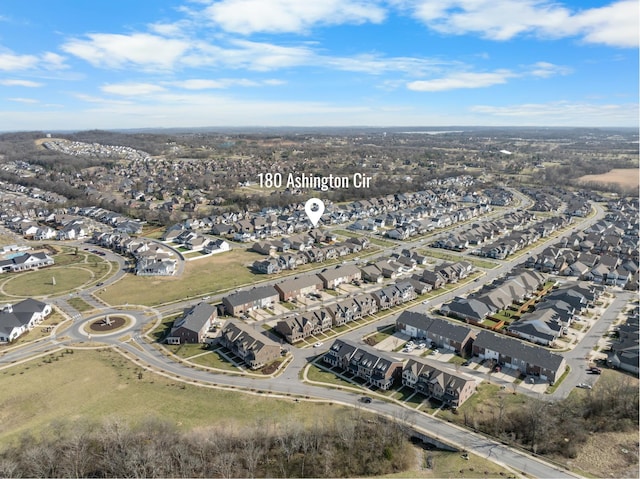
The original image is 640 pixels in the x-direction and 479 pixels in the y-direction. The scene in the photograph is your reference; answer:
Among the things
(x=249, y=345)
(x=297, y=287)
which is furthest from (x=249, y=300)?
(x=249, y=345)

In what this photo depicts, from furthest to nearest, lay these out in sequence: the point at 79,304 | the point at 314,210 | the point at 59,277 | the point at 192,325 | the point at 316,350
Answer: the point at 314,210, the point at 59,277, the point at 79,304, the point at 192,325, the point at 316,350

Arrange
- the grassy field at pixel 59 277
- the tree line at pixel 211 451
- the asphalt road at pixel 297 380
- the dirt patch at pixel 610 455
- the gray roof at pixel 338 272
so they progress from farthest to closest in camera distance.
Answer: the gray roof at pixel 338 272 → the grassy field at pixel 59 277 → the asphalt road at pixel 297 380 → the dirt patch at pixel 610 455 → the tree line at pixel 211 451

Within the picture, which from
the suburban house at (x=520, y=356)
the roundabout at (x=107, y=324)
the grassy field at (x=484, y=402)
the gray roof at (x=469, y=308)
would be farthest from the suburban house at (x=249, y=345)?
the gray roof at (x=469, y=308)

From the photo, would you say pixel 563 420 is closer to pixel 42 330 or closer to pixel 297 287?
pixel 297 287

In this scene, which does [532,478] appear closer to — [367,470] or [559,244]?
[367,470]

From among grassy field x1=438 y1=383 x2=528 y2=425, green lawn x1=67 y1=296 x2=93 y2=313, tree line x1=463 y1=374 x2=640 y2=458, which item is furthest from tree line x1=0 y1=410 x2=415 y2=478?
green lawn x1=67 y1=296 x2=93 y2=313

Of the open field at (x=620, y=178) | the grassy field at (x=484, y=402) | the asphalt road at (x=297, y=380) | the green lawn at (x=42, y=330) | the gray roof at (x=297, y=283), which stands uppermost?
the open field at (x=620, y=178)

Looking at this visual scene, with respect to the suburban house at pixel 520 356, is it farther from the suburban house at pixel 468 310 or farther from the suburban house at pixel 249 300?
the suburban house at pixel 249 300

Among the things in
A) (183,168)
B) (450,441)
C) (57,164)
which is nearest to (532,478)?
(450,441)
